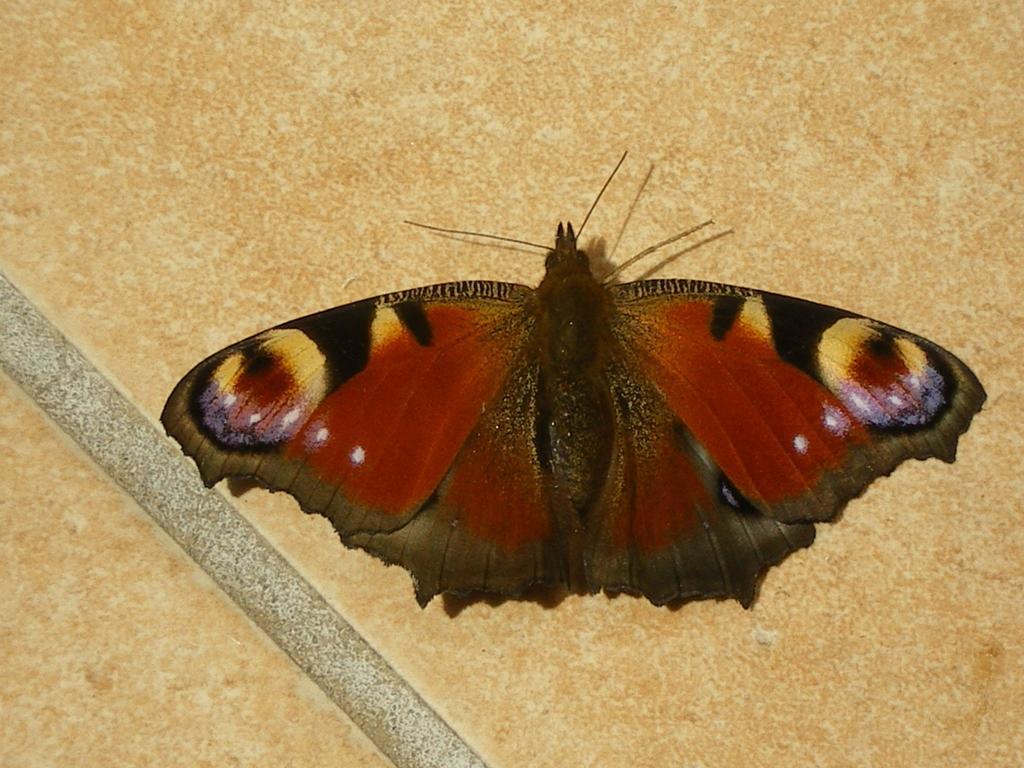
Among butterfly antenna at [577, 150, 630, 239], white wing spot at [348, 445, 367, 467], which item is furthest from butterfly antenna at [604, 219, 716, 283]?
white wing spot at [348, 445, 367, 467]

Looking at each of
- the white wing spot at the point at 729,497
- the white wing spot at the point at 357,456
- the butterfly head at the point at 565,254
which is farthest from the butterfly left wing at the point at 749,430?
the white wing spot at the point at 357,456

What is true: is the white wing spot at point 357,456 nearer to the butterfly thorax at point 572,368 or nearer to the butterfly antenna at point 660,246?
the butterfly thorax at point 572,368

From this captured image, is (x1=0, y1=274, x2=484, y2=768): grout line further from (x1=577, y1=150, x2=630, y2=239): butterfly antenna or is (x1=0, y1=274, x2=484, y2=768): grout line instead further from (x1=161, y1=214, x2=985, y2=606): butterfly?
(x1=577, y1=150, x2=630, y2=239): butterfly antenna

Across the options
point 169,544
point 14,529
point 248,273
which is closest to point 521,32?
point 248,273

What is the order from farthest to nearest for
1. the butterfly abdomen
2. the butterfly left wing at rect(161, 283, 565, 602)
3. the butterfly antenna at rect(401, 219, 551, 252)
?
the butterfly antenna at rect(401, 219, 551, 252) → the butterfly abdomen → the butterfly left wing at rect(161, 283, 565, 602)

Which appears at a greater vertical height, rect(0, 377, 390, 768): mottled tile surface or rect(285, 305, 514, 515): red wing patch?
rect(285, 305, 514, 515): red wing patch

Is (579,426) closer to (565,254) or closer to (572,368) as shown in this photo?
(572,368)
